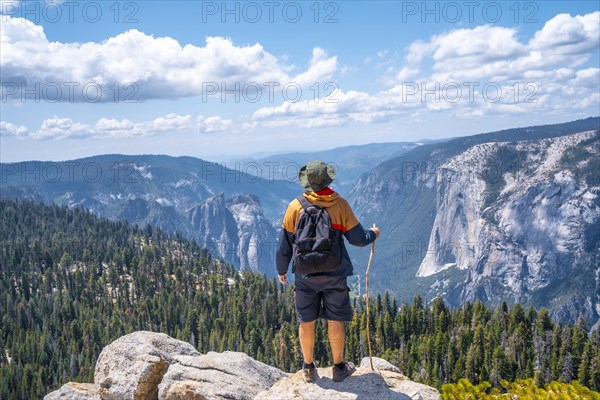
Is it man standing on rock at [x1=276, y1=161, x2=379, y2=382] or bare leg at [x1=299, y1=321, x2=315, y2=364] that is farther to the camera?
bare leg at [x1=299, y1=321, x2=315, y2=364]

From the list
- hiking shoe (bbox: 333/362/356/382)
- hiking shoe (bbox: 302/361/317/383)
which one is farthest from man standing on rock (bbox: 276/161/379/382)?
hiking shoe (bbox: 333/362/356/382)

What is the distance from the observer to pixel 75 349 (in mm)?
165875

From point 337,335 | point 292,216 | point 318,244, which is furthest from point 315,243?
point 337,335

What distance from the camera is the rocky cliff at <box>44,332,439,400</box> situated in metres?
16.9

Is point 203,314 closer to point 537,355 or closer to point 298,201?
point 537,355

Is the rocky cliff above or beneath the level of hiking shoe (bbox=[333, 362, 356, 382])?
beneath

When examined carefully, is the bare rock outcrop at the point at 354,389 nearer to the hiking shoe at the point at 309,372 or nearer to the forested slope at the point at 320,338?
the hiking shoe at the point at 309,372

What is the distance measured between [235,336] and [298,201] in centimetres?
15716

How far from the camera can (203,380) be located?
68.1 ft

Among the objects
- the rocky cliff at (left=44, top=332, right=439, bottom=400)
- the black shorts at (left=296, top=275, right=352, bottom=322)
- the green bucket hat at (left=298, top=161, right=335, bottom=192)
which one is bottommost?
the rocky cliff at (left=44, top=332, right=439, bottom=400)

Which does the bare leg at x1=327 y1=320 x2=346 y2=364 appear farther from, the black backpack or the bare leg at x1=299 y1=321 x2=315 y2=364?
the black backpack

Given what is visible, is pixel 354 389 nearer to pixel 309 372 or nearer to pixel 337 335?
pixel 309 372

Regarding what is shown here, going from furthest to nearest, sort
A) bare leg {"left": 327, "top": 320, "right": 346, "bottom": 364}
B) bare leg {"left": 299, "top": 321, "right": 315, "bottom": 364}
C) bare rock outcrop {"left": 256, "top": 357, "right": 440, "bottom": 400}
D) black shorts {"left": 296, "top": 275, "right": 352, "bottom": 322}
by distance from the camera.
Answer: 1. bare leg {"left": 299, "top": 321, "right": 315, "bottom": 364}
2. bare leg {"left": 327, "top": 320, "right": 346, "bottom": 364}
3. bare rock outcrop {"left": 256, "top": 357, "right": 440, "bottom": 400}
4. black shorts {"left": 296, "top": 275, "right": 352, "bottom": 322}

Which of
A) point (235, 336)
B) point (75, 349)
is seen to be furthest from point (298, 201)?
point (75, 349)
